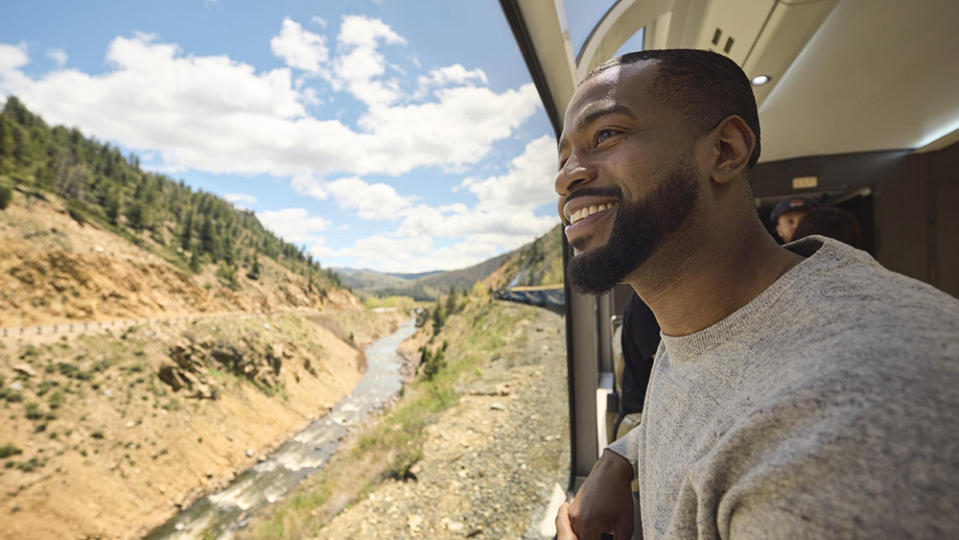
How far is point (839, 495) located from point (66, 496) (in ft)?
6.23

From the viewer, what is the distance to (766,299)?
0.54 m

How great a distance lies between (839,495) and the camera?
30cm

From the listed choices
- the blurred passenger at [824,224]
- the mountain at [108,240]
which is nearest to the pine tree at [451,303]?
the mountain at [108,240]

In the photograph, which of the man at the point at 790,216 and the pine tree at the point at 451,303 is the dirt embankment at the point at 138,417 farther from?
the man at the point at 790,216

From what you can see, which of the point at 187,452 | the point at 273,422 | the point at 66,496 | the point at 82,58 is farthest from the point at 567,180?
the point at 273,422

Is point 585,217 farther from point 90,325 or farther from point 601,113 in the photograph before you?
point 90,325

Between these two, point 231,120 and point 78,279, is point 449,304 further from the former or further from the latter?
point 78,279

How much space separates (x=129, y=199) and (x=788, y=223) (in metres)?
2.86

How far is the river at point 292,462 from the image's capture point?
1698mm

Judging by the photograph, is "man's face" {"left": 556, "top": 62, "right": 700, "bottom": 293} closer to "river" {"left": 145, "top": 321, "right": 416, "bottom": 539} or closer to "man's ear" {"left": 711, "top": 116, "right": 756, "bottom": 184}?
"man's ear" {"left": 711, "top": 116, "right": 756, "bottom": 184}

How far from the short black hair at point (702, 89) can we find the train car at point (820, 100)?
0.84 m

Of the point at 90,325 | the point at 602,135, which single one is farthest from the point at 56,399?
the point at 602,135

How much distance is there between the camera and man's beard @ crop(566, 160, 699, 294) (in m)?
0.67

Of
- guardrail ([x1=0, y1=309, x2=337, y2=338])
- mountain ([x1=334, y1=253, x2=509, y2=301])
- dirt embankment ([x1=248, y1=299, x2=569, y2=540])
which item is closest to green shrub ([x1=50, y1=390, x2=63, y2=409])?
guardrail ([x1=0, y1=309, x2=337, y2=338])
